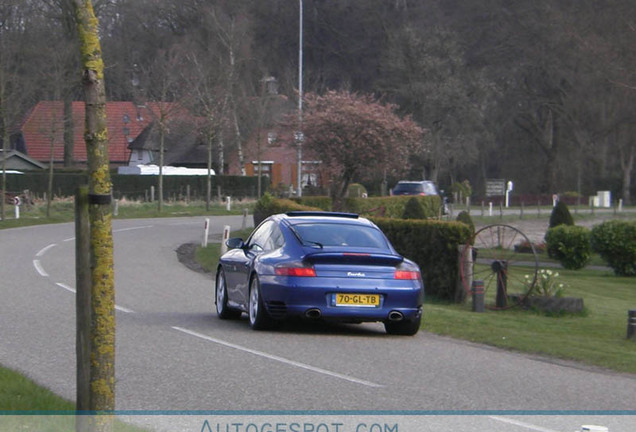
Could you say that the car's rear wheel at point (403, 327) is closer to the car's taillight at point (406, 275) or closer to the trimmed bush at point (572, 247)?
the car's taillight at point (406, 275)

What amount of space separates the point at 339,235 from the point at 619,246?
18000 millimetres

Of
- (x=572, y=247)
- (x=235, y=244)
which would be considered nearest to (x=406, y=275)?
(x=235, y=244)

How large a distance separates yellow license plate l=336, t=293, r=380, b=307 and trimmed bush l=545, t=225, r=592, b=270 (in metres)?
19.8

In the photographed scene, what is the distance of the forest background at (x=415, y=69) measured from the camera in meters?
62.1

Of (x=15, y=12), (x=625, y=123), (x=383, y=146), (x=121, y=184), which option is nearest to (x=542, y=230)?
(x=383, y=146)

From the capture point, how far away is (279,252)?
1323cm

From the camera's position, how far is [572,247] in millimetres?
31578

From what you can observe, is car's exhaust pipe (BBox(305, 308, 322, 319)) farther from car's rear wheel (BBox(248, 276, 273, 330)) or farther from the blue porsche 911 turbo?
car's rear wheel (BBox(248, 276, 273, 330))

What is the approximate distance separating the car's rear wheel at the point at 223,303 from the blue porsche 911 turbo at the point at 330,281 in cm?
101

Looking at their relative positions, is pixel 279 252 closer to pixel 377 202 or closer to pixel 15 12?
pixel 377 202

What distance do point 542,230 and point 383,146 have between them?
1494cm

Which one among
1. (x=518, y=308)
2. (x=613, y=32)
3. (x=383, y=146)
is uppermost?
(x=613, y=32)

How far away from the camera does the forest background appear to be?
62062mm

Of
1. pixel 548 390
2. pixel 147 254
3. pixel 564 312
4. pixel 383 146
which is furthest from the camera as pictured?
pixel 383 146
